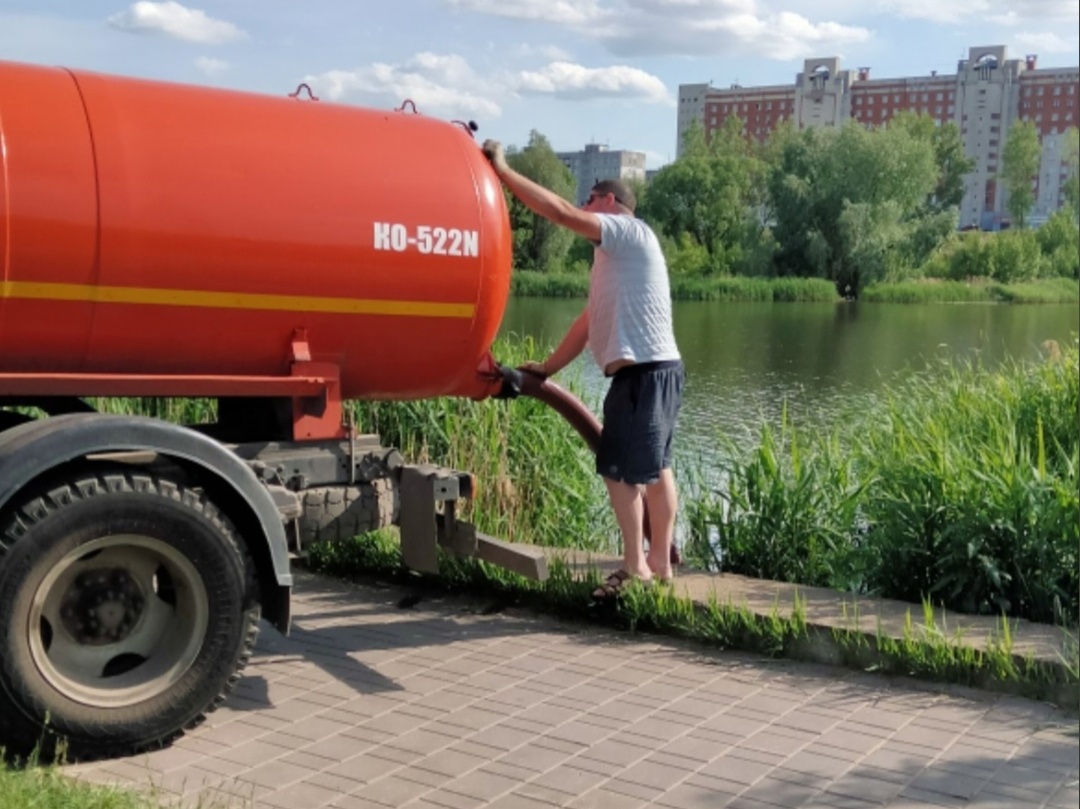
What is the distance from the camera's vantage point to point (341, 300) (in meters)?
4.96

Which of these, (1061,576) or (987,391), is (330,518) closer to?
(1061,576)

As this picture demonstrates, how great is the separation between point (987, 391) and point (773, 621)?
17.4 ft

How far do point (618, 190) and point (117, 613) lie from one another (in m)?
2.97

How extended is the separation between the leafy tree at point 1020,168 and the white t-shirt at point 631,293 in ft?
53.9

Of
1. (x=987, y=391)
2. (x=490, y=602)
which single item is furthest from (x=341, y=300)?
(x=987, y=391)

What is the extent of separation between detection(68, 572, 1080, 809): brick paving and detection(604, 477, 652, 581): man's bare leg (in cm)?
36

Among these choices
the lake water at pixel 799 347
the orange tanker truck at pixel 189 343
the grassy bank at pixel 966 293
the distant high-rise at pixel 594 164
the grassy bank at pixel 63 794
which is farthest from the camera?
the grassy bank at pixel 966 293

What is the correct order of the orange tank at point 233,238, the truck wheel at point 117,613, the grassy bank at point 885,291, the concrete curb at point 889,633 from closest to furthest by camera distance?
1. the truck wheel at point 117,613
2. the orange tank at point 233,238
3. the concrete curb at point 889,633
4. the grassy bank at point 885,291

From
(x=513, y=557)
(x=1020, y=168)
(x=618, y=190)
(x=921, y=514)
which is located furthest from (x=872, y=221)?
(x=513, y=557)

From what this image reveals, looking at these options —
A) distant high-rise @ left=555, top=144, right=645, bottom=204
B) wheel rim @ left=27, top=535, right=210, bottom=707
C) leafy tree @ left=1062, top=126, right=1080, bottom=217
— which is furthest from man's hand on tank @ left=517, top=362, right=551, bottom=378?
distant high-rise @ left=555, top=144, right=645, bottom=204

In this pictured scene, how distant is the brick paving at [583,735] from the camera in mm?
4086

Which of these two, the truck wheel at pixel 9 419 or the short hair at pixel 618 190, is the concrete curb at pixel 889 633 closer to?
the short hair at pixel 618 190

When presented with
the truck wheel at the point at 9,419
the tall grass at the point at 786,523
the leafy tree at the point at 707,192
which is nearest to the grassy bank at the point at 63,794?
the truck wheel at the point at 9,419

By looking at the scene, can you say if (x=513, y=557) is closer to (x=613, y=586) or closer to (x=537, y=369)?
(x=613, y=586)
